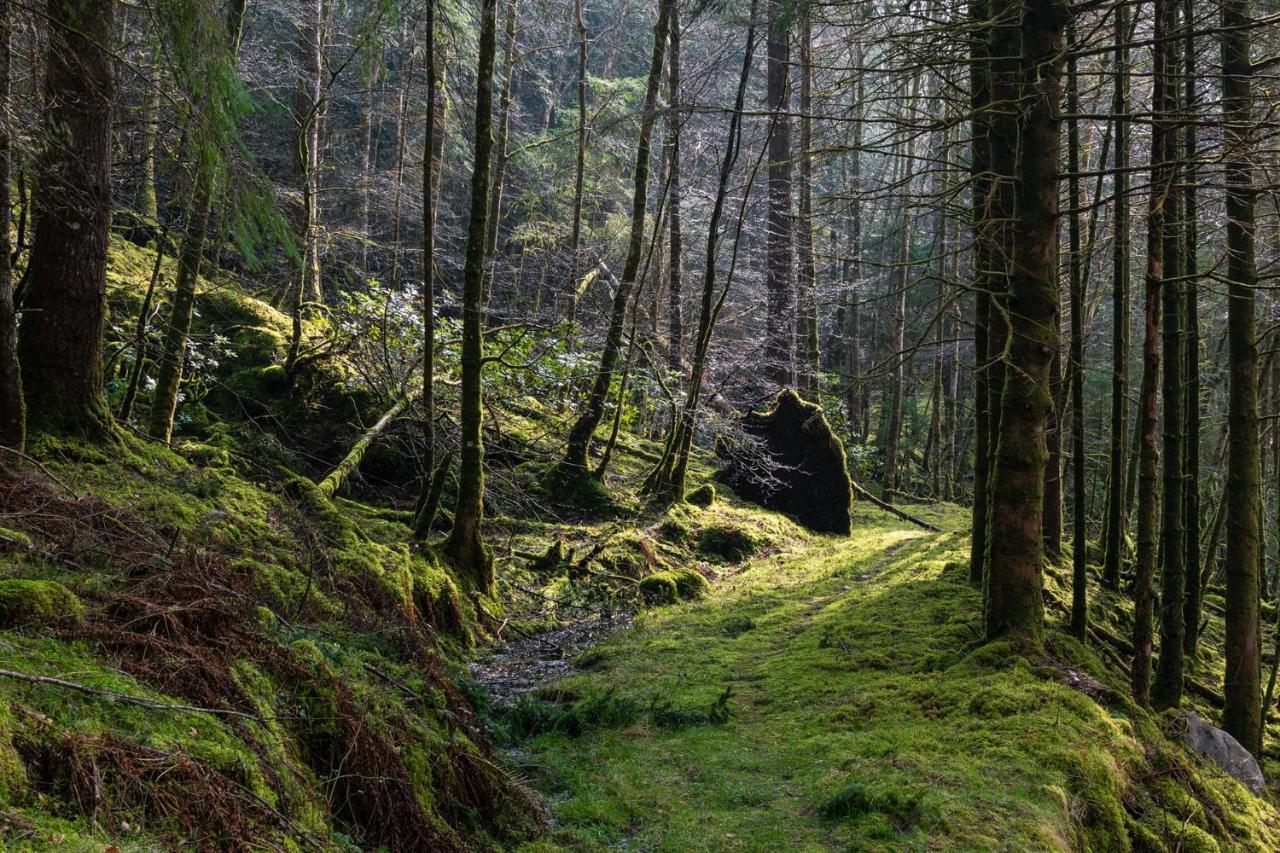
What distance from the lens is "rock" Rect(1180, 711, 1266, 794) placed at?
6.74 m

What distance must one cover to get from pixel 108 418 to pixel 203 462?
206 cm

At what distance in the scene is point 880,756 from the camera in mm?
5332

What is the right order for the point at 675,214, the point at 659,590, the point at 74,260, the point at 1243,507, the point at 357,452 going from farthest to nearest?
the point at 675,214 → the point at 659,590 → the point at 357,452 → the point at 1243,507 → the point at 74,260

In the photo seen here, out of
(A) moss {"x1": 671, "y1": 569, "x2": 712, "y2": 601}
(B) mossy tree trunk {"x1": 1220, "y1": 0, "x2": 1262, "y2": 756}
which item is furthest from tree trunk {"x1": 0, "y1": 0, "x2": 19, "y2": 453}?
(B) mossy tree trunk {"x1": 1220, "y1": 0, "x2": 1262, "y2": 756}

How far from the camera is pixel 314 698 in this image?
3.71 m

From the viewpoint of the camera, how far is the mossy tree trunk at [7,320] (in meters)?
4.45

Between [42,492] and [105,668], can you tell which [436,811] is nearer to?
[105,668]

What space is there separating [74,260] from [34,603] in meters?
3.81

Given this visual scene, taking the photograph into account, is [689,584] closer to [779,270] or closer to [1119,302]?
[1119,302]

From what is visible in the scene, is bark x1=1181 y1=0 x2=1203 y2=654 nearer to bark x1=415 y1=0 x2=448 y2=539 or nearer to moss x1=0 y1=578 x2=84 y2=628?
bark x1=415 y1=0 x2=448 y2=539

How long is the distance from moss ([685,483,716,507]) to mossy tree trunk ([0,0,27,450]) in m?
10.3

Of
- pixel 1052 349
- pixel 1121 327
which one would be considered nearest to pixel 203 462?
pixel 1052 349

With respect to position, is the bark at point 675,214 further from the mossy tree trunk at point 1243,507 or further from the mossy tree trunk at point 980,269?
the mossy tree trunk at point 1243,507

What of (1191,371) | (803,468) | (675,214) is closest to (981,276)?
(1191,371)
